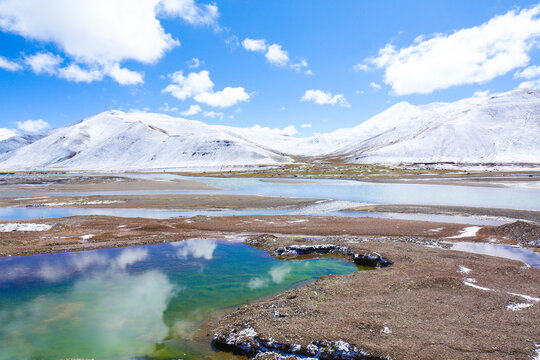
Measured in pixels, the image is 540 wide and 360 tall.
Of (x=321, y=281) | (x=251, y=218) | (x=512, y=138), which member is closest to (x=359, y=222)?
(x=251, y=218)

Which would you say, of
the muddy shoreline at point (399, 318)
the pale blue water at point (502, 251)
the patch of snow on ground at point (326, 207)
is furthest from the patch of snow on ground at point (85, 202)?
the pale blue water at point (502, 251)

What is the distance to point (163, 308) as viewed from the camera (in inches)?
606

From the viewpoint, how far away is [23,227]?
108 ft

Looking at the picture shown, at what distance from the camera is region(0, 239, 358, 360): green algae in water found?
40.0 feet

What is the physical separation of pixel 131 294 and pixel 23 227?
79.1 ft

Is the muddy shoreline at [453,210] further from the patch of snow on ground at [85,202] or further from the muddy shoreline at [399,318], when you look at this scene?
the patch of snow on ground at [85,202]

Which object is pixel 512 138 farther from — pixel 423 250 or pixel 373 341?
pixel 373 341

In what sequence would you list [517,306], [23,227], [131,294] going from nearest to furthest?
[517,306], [131,294], [23,227]

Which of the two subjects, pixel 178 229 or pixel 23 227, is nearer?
pixel 23 227

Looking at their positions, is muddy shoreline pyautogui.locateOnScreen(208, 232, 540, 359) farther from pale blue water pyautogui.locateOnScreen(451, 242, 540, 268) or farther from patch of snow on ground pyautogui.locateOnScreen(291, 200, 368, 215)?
patch of snow on ground pyautogui.locateOnScreen(291, 200, 368, 215)

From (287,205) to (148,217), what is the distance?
20566 millimetres

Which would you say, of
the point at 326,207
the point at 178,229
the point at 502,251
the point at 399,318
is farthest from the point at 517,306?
the point at 326,207

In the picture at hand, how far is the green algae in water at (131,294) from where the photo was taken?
12.2 m

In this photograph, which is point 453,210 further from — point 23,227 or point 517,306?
point 23,227
